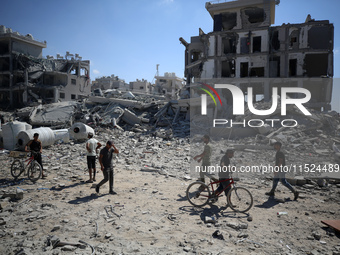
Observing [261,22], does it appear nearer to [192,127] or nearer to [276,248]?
[192,127]

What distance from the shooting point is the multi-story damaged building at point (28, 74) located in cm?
3578

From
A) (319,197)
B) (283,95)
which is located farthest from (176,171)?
(283,95)

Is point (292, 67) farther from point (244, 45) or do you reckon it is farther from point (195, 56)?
point (195, 56)

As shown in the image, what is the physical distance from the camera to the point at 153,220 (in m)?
4.88

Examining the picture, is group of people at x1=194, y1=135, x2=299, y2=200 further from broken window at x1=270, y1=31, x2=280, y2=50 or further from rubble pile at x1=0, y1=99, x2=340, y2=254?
broken window at x1=270, y1=31, x2=280, y2=50

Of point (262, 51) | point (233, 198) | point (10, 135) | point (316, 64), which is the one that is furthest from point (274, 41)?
point (10, 135)

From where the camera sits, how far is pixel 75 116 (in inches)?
777

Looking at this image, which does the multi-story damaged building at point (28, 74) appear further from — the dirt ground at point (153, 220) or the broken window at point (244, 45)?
the dirt ground at point (153, 220)

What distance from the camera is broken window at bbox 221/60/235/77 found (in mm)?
30188

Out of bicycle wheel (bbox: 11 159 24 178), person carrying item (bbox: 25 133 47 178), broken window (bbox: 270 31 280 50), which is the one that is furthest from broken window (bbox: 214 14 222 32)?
bicycle wheel (bbox: 11 159 24 178)

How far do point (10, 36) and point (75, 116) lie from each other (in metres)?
26.1

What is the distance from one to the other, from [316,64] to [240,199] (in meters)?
28.0

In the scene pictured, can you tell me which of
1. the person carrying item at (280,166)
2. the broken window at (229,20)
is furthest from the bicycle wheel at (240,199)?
the broken window at (229,20)

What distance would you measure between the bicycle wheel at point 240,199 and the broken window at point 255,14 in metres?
29.4
